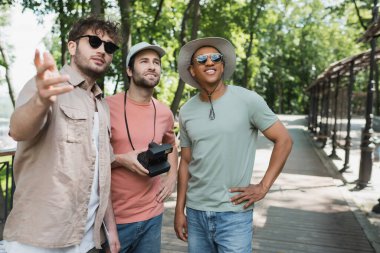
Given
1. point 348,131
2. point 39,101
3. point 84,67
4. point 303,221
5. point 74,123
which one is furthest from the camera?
point 348,131

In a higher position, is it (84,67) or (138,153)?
(84,67)

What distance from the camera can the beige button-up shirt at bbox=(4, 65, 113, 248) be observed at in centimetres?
190

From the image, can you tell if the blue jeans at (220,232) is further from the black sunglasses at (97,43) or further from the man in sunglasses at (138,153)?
→ the black sunglasses at (97,43)

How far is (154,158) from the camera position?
2.54 meters

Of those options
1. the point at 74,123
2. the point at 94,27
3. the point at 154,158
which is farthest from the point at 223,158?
the point at 94,27

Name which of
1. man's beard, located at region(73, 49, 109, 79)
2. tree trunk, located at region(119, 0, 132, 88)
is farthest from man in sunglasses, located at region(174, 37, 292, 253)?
tree trunk, located at region(119, 0, 132, 88)

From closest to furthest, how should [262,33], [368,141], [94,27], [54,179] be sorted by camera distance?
[54,179] < [94,27] < [368,141] < [262,33]

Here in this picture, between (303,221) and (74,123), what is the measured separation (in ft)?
17.2

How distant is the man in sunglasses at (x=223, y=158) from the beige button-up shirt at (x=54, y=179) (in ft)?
2.78

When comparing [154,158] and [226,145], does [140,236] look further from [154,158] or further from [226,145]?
[226,145]

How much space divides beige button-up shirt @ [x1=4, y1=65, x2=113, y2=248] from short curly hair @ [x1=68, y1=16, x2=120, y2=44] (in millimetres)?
514

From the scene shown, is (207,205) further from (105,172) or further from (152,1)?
(152,1)

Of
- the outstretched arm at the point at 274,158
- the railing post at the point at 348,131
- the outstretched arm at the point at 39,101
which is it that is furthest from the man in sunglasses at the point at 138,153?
the railing post at the point at 348,131

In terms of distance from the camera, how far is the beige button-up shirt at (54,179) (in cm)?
190
